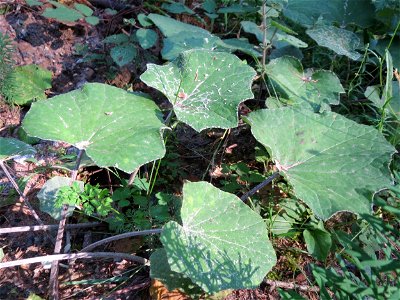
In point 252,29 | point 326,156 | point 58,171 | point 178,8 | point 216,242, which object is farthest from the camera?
point 178,8

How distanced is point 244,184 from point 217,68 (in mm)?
572

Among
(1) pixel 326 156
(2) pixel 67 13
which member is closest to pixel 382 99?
(1) pixel 326 156

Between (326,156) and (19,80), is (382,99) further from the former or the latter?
(19,80)

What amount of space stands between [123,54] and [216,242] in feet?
4.83

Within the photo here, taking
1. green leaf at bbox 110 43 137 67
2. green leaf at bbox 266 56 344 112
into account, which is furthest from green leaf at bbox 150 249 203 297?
green leaf at bbox 110 43 137 67

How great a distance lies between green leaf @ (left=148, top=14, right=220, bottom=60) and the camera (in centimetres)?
215

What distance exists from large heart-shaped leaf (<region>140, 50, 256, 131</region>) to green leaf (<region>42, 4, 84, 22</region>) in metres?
0.98

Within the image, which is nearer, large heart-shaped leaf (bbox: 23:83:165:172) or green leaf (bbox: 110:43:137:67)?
large heart-shaped leaf (bbox: 23:83:165:172)

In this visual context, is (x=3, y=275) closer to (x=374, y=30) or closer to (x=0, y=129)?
(x=0, y=129)

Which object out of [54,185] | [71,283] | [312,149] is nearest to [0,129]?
[54,185]

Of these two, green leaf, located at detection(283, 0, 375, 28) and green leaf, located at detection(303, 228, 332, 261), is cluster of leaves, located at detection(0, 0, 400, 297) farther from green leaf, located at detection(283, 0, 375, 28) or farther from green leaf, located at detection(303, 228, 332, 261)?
green leaf, located at detection(283, 0, 375, 28)

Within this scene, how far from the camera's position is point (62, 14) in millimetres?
2498

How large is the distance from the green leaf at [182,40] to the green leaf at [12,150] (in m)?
0.86

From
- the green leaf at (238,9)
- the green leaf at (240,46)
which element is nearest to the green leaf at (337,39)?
the green leaf at (240,46)
